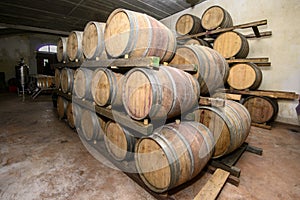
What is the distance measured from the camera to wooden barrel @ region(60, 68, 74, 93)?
143 inches

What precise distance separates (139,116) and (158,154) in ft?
1.51

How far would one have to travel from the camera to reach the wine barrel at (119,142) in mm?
2219

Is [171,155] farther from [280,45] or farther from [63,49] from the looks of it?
[280,45]

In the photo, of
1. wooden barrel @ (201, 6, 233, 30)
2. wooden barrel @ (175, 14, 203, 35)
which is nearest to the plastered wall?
wooden barrel @ (175, 14, 203, 35)

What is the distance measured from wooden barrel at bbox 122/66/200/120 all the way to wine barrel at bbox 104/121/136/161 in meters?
0.44

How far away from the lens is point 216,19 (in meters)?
4.59

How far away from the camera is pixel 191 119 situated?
2258mm

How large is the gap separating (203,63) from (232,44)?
2.54 metres

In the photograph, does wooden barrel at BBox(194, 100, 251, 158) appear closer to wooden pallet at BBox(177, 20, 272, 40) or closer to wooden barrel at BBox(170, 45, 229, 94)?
wooden barrel at BBox(170, 45, 229, 94)

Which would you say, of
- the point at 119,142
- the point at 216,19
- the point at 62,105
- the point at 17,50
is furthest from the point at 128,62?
the point at 17,50

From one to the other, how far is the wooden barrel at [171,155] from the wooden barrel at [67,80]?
8.21 ft

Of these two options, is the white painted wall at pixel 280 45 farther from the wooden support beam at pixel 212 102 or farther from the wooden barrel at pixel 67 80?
the wooden barrel at pixel 67 80

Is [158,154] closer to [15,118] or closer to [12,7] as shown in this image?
[15,118]

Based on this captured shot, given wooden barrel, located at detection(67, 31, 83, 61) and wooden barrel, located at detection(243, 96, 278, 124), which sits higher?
wooden barrel, located at detection(67, 31, 83, 61)
